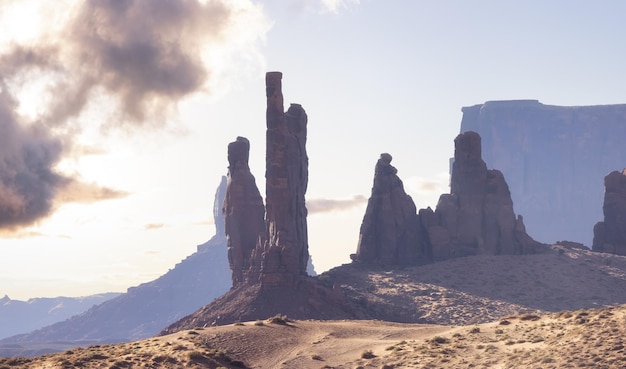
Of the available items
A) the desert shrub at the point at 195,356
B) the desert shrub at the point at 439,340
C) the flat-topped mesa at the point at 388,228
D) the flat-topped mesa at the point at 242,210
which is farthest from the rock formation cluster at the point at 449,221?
the desert shrub at the point at 195,356

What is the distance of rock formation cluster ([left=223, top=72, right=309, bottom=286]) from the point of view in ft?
485

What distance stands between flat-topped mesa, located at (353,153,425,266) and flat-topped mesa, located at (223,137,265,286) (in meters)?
17.7

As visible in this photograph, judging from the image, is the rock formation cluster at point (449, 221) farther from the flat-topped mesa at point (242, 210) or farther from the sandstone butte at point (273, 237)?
the flat-topped mesa at point (242, 210)

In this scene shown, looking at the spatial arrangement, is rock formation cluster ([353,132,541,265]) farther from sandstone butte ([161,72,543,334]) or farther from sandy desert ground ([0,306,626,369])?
sandy desert ground ([0,306,626,369])

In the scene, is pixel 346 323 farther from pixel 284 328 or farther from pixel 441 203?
pixel 441 203

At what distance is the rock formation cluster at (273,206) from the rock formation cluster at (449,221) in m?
14.7

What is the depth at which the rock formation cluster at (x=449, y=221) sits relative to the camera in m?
169

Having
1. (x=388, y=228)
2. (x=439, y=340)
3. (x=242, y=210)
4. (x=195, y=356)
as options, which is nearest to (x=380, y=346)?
(x=439, y=340)

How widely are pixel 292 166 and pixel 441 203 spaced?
30.2 m

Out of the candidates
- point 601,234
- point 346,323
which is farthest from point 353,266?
point 346,323

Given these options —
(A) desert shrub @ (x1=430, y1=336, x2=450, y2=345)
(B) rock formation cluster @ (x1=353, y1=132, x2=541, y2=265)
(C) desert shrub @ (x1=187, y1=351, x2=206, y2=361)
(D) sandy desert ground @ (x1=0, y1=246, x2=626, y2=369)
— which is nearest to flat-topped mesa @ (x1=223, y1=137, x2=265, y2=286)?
(B) rock formation cluster @ (x1=353, y1=132, x2=541, y2=265)

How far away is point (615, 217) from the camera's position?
597 feet

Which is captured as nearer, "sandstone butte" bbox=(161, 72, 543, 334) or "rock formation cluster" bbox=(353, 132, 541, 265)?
"sandstone butte" bbox=(161, 72, 543, 334)

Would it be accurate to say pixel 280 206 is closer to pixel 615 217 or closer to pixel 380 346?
pixel 380 346
